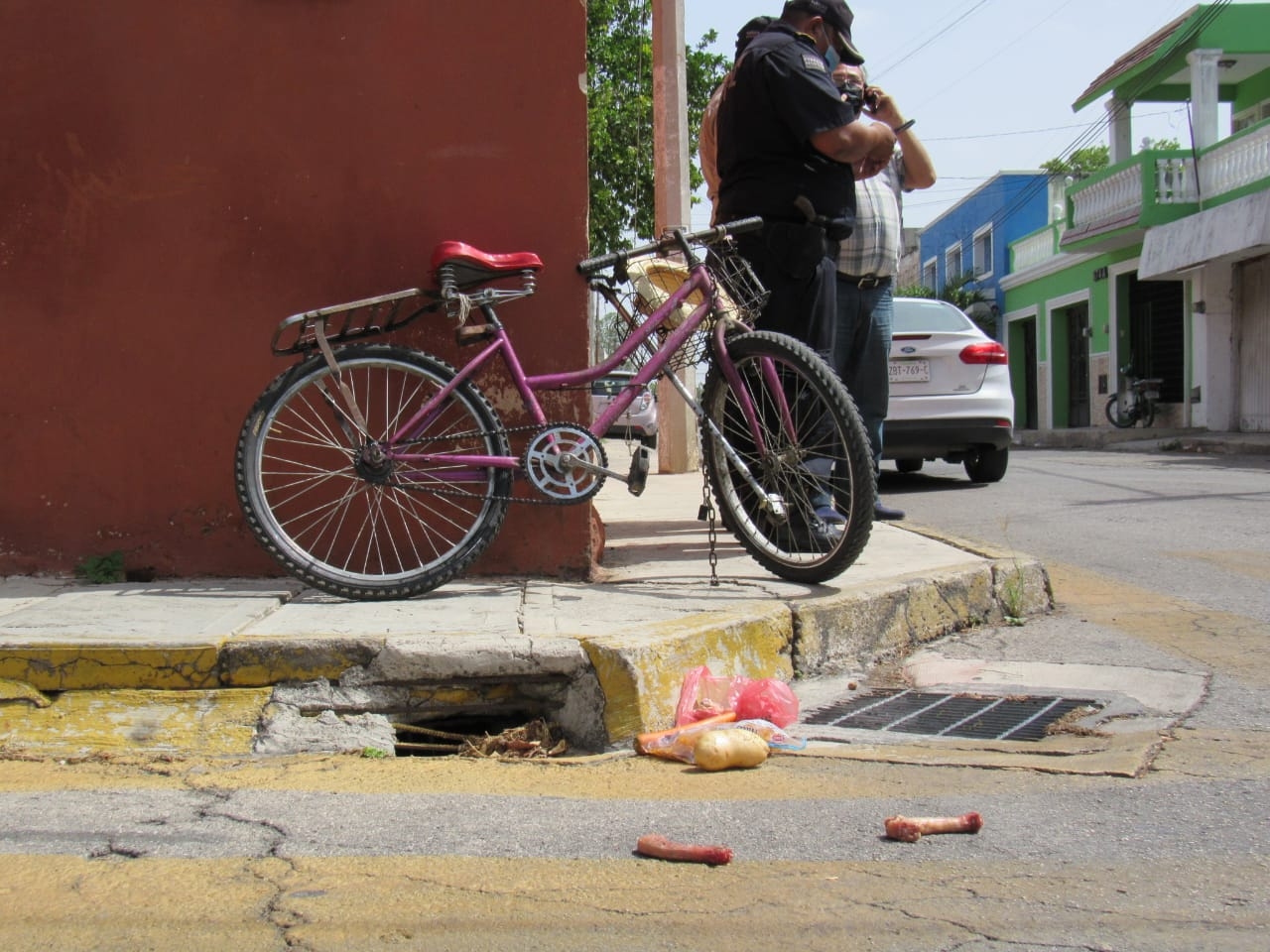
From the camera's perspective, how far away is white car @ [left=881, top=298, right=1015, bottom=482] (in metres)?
8.48

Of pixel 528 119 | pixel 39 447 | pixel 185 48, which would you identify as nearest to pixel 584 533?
pixel 528 119

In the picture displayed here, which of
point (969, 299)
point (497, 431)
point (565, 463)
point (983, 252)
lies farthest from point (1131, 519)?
point (983, 252)

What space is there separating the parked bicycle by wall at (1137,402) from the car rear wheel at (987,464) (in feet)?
43.5

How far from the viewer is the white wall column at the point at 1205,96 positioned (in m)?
20.2

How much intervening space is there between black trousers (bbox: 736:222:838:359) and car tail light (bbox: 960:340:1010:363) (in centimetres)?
463

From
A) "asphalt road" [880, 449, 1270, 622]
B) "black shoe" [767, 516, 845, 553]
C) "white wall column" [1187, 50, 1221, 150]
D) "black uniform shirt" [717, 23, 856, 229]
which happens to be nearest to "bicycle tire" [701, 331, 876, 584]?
"black shoe" [767, 516, 845, 553]

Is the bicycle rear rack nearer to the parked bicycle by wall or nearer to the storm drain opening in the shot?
the storm drain opening

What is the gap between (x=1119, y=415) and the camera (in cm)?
2170

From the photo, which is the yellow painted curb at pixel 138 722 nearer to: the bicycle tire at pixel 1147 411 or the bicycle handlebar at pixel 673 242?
the bicycle handlebar at pixel 673 242

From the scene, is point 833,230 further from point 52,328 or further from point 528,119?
point 52,328

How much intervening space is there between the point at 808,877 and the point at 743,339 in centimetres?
206

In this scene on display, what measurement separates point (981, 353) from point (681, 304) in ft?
17.3

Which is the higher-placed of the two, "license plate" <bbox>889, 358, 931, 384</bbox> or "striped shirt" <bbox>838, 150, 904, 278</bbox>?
"striped shirt" <bbox>838, 150, 904, 278</bbox>

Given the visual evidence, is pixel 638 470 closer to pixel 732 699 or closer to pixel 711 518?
pixel 711 518
